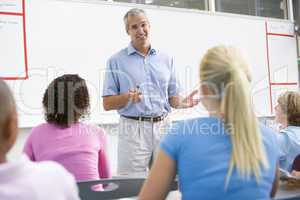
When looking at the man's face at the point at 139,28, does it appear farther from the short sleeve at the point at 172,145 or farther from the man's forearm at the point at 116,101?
the short sleeve at the point at 172,145

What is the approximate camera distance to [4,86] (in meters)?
0.90

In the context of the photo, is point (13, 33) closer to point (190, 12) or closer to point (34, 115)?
point (34, 115)

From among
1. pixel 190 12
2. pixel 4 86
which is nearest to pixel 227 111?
pixel 4 86

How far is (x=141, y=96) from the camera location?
7.57 ft

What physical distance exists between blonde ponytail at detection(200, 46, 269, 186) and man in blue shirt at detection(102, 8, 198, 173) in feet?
3.88

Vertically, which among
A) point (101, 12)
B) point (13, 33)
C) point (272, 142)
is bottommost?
point (272, 142)

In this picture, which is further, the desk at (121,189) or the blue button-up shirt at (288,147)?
the blue button-up shirt at (288,147)

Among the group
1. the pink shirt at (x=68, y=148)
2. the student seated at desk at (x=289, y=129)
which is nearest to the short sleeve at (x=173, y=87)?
the student seated at desk at (x=289, y=129)

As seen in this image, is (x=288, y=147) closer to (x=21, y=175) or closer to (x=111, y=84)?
(x=111, y=84)

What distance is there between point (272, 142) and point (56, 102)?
1142 millimetres

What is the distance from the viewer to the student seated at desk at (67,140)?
171cm

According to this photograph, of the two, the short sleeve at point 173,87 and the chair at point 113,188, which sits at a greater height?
the short sleeve at point 173,87

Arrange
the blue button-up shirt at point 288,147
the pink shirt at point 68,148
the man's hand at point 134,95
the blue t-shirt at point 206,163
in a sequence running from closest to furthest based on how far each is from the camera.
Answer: the blue t-shirt at point 206,163, the pink shirt at point 68,148, the blue button-up shirt at point 288,147, the man's hand at point 134,95

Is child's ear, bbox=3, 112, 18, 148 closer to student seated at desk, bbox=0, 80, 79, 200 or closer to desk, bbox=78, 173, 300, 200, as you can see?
student seated at desk, bbox=0, 80, 79, 200
